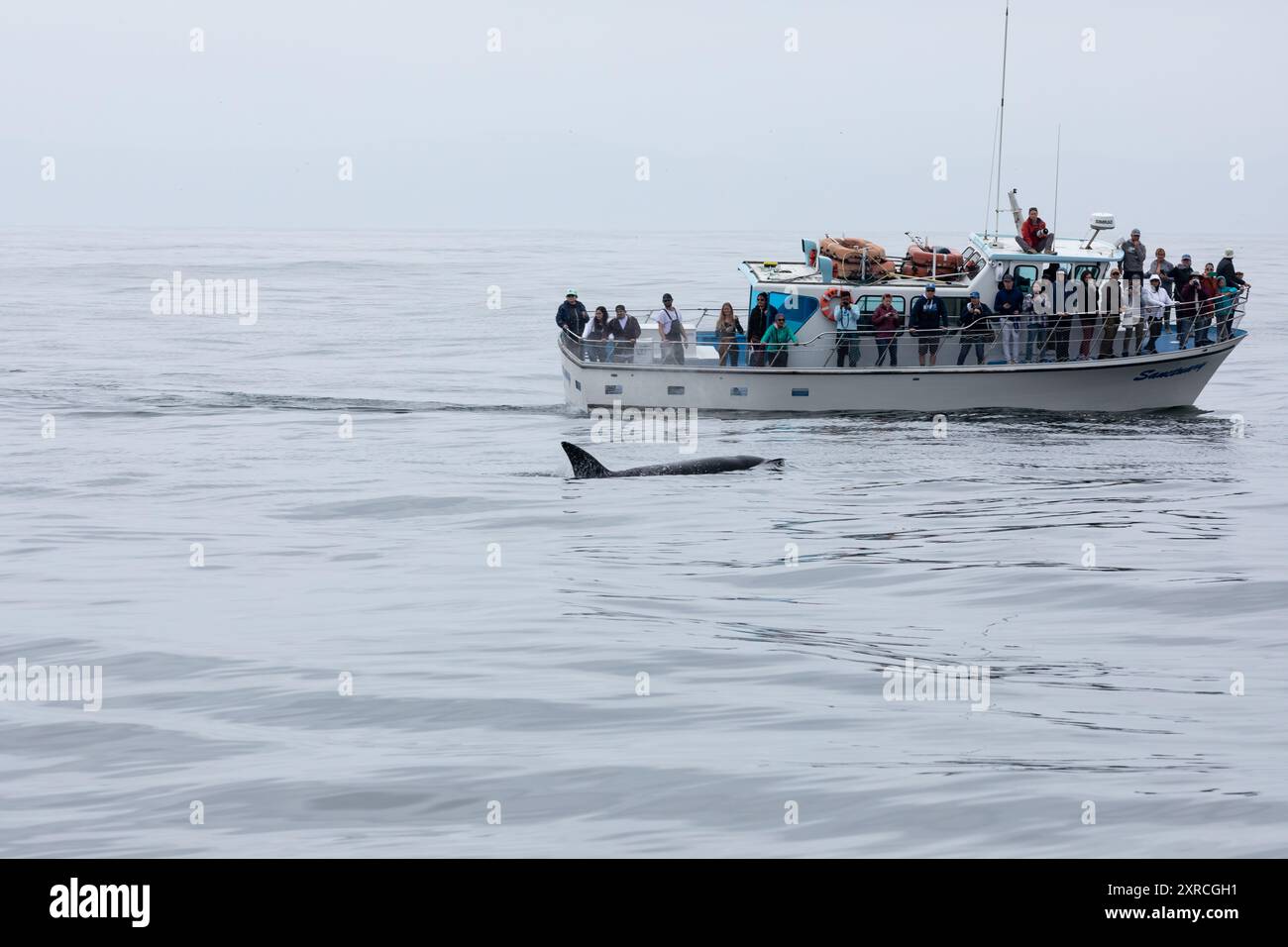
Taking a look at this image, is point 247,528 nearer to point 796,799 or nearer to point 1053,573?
point 1053,573

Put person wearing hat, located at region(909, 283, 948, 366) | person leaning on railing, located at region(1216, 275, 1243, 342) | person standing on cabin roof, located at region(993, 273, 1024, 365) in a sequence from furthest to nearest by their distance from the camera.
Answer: person leaning on railing, located at region(1216, 275, 1243, 342)
person wearing hat, located at region(909, 283, 948, 366)
person standing on cabin roof, located at region(993, 273, 1024, 365)

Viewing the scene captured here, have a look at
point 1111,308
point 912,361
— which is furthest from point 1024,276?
point 912,361

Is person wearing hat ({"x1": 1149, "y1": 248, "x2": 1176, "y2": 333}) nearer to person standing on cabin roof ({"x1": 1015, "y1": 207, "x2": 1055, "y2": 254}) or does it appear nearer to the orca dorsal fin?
person standing on cabin roof ({"x1": 1015, "y1": 207, "x2": 1055, "y2": 254})

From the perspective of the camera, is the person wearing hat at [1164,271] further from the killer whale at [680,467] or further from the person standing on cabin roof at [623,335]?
the person standing on cabin roof at [623,335]

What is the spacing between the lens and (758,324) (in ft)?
116

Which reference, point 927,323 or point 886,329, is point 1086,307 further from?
point 886,329

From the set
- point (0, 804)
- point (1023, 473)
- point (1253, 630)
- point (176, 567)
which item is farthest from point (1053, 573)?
point (0, 804)

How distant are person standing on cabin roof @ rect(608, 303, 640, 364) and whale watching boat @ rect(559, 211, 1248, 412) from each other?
50 mm

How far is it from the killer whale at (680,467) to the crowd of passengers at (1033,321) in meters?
5.68

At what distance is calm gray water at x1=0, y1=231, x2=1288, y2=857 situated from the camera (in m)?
11.3

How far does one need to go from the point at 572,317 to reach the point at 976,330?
9.36m

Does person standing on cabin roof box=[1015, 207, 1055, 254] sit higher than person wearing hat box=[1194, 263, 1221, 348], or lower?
higher

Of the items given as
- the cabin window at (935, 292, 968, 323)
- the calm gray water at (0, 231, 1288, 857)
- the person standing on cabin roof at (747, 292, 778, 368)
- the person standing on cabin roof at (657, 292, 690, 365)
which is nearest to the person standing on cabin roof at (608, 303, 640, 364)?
the person standing on cabin roof at (657, 292, 690, 365)
